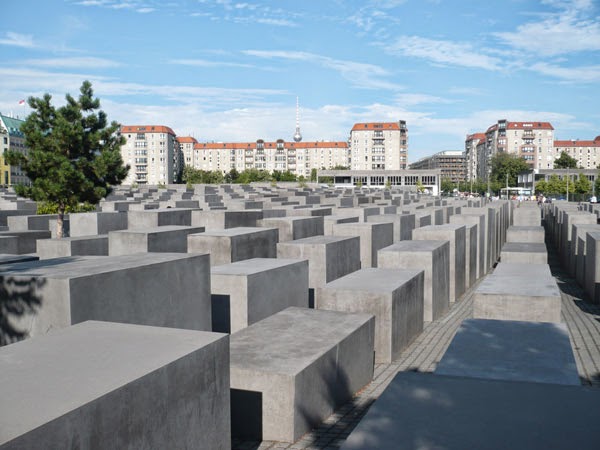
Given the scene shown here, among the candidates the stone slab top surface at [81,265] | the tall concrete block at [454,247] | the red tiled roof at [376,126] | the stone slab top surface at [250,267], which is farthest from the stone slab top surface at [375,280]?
the red tiled roof at [376,126]

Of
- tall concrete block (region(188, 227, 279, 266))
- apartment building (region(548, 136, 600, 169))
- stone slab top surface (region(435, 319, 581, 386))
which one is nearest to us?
stone slab top surface (region(435, 319, 581, 386))

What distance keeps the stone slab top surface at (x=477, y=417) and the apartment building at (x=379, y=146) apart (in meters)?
122

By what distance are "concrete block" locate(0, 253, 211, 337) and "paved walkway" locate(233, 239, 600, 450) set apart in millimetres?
1976

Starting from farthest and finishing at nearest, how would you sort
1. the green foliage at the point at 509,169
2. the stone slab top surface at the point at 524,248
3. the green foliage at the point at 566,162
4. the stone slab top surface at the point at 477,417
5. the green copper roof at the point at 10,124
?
the green foliage at the point at 566,162 → the green copper roof at the point at 10,124 → the green foliage at the point at 509,169 → the stone slab top surface at the point at 524,248 → the stone slab top surface at the point at 477,417

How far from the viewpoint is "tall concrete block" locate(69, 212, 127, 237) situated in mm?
15156

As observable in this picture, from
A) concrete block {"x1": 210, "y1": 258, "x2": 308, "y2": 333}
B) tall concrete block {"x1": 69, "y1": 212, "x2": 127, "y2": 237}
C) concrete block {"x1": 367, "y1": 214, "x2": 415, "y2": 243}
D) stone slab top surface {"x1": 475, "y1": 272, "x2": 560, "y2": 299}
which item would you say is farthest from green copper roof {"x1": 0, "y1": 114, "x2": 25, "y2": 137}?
stone slab top surface {"x1": 475, "y1": 272, "x2": 560, "y2": 299}

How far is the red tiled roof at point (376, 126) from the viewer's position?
124694mm

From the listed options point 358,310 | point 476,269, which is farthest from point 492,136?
point 358,310

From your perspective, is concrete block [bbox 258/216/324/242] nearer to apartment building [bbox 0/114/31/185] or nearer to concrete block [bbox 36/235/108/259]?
concrete block [bbox 36/235/108/259]

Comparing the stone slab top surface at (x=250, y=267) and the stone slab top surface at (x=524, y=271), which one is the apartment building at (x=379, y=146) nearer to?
the stone slab top surface at (x=524, y=271)

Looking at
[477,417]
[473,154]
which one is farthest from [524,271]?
[473,154]

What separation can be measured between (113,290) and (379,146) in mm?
121853

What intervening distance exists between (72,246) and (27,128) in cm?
722

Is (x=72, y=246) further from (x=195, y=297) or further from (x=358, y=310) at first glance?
(x=358, y=310)
